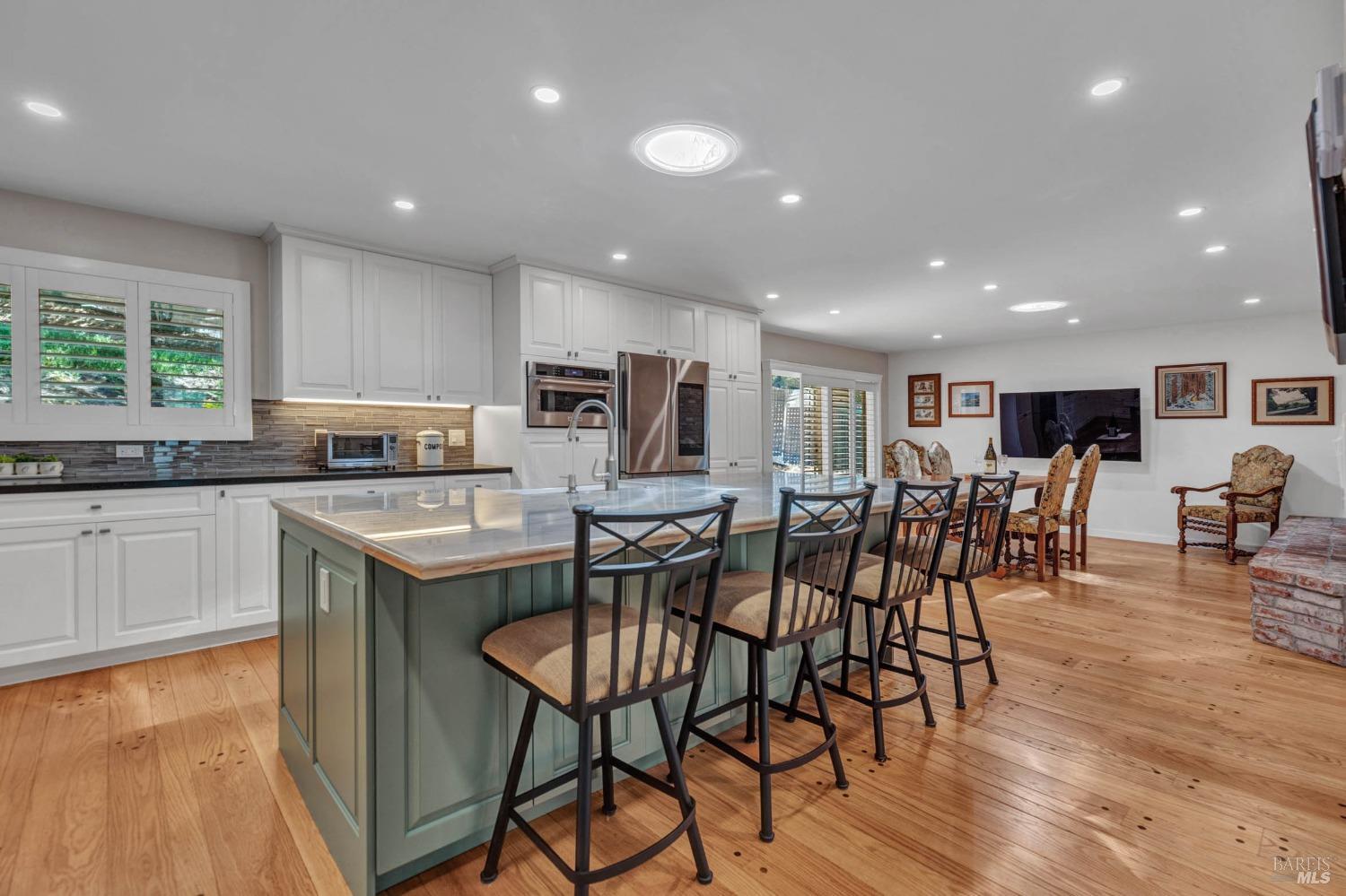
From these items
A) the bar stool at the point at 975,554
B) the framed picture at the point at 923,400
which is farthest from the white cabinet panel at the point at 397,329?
the framed picture at the point at 923,400

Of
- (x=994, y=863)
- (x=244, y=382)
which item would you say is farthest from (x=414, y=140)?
(x=994, y=863)

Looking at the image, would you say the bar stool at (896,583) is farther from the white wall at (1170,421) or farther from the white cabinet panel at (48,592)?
the white wall at (1170,421)

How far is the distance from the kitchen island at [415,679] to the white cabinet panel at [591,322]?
2.73m

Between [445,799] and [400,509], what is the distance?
0.84m

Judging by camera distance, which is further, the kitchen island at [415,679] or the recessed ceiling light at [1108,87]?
the recessed ceiling light at [1108,87]

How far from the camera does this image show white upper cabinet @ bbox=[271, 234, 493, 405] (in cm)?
364

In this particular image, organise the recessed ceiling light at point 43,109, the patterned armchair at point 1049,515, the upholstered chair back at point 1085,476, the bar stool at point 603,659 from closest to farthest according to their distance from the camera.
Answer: the bar stool at point 603,659 < the recessed ceiling light at point 43,109 < the patterned armchair at point 1049,515 < the upholstered chair back at point 1085,476

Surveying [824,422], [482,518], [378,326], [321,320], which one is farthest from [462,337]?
[824,422]

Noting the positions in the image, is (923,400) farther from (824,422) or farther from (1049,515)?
(1049,515)

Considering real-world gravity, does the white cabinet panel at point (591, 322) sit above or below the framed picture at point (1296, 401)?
above

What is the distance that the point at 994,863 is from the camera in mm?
1612

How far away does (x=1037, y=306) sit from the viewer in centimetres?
557

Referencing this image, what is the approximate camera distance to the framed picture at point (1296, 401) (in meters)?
5.80
